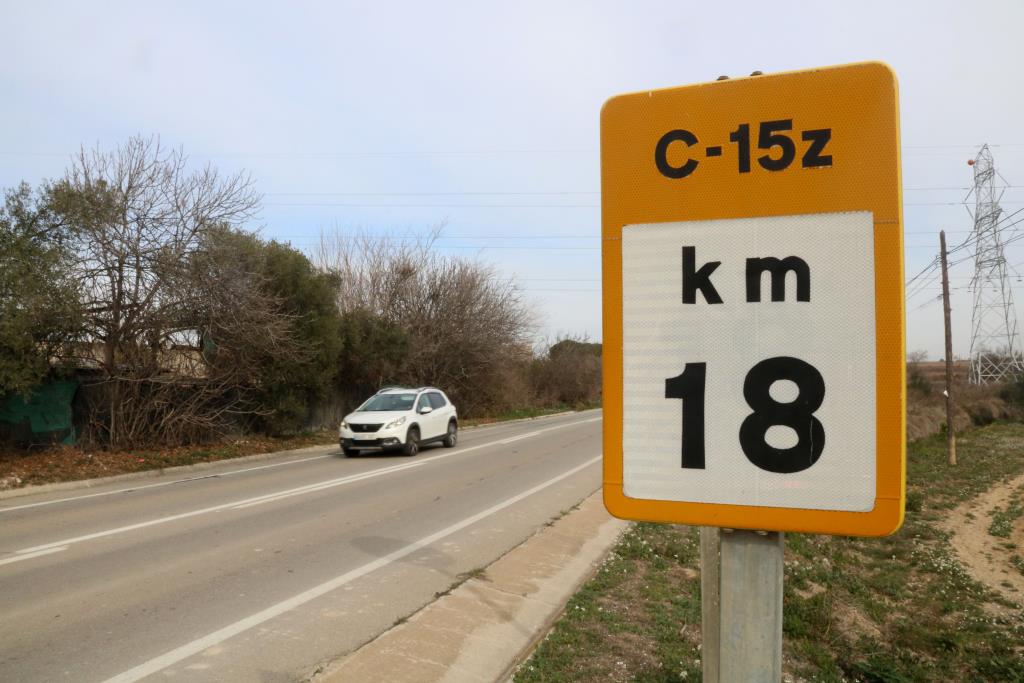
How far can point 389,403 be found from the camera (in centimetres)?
1950

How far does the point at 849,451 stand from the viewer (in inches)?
61.9

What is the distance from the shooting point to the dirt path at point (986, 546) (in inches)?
415

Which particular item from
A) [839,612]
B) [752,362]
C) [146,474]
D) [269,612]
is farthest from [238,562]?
[146,474]

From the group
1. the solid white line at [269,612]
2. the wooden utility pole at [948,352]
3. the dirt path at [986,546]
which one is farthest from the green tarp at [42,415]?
the wooden utility pole at [948,352]

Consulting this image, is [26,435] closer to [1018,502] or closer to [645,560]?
[645,560]

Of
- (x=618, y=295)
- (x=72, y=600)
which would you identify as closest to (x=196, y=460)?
(x=72, y=600)

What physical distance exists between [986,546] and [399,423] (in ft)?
40.3

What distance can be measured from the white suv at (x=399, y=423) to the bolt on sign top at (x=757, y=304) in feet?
53.9

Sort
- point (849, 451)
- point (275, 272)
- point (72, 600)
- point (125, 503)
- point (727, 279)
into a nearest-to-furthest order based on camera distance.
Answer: point (849, 451) → point (727, 279) → point (72, 600) → point (125, 503) → point (275, 272)

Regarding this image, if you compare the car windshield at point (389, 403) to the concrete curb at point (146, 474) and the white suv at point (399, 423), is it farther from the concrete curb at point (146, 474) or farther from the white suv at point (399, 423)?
the concrete curb at point (146, 474)

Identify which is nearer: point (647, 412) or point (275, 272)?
point (647, 412)

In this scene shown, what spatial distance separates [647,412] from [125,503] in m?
11.8

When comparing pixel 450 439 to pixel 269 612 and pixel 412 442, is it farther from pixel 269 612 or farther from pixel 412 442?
pixel 269 612

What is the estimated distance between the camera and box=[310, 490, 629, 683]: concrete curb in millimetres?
4754
